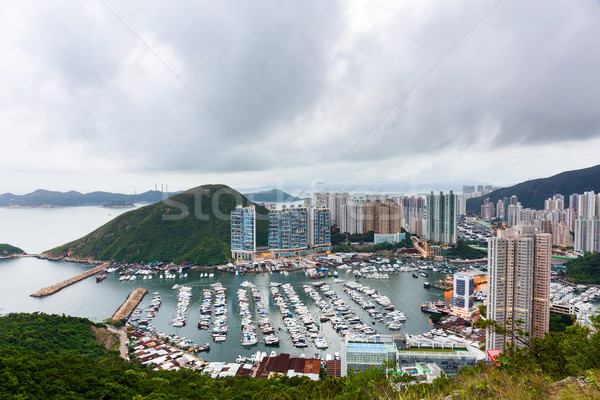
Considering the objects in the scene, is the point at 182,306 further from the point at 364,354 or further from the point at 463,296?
the point at 463,296

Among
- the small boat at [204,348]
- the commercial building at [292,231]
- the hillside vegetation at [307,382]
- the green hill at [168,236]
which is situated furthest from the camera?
the commercial building at [292,231]

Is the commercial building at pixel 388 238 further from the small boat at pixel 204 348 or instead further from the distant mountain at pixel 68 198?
the distant mountain at pixel 68 198

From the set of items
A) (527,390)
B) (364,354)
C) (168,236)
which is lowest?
(364,354)

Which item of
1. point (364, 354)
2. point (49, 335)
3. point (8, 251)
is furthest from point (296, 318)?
point (8, 251)

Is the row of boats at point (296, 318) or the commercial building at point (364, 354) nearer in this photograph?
the commercial building at point (364, 354)

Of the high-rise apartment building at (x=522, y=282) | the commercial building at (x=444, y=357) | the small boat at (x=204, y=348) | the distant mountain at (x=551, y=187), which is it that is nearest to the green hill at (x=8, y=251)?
the small boat at (x=204, y=348)

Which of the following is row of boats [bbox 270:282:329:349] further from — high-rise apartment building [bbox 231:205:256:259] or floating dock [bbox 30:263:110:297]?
floating dock [bbox 30:263:110:297]
